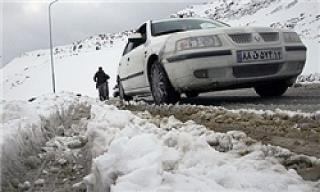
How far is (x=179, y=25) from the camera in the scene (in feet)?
22.1

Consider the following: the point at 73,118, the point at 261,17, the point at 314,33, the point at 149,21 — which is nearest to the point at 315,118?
the point at 73,118

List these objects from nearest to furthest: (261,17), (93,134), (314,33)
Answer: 1. (93,134)
2. (314,33)
3. (261,17)

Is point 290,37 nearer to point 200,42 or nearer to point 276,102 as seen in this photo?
point 276,102

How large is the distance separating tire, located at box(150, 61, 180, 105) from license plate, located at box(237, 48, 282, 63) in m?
0.95

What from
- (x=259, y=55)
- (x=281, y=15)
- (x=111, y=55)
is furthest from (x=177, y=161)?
(x=111, y=55)

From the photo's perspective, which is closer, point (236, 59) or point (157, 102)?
point (236, 59)

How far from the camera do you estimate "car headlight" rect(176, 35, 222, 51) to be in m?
5.38

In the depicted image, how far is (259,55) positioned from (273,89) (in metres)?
1.23

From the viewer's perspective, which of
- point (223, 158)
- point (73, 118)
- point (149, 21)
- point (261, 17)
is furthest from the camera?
point (261, 17)

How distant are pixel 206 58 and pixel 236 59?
343mm

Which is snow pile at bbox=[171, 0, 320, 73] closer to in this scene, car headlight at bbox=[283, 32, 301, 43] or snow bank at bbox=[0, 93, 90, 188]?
car headlight at bbox=[283, 32, 301, 43]

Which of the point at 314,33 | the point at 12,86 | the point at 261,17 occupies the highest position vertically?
the point at 261,17

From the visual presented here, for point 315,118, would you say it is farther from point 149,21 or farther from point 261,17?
point 261,17

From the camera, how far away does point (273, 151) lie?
8.09ft
